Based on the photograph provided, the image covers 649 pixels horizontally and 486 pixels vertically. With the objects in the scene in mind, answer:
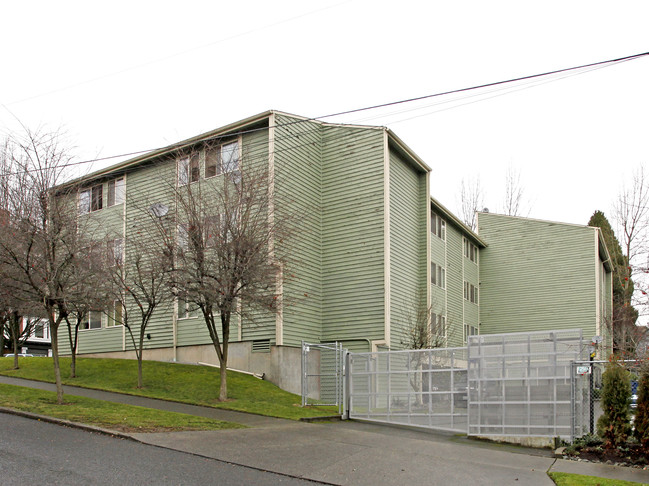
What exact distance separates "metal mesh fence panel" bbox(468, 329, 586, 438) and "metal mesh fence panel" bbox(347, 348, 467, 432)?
2.22 ft

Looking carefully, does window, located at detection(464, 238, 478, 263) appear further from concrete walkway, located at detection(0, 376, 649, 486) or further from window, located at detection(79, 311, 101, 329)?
concrete walkway, located at detection(0, 376, 649, 486)

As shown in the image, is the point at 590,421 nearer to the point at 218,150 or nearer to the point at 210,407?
the point at 210,407

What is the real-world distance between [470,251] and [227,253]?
71.4 ft

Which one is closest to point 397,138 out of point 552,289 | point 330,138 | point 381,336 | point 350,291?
point 330,138

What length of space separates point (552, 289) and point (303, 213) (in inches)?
689

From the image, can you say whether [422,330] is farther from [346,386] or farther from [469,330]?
[469,330]

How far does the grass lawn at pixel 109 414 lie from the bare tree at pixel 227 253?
2907mm

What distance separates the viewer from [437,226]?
2914cm

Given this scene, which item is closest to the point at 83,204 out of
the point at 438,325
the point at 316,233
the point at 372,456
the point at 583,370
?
the point at 316,233

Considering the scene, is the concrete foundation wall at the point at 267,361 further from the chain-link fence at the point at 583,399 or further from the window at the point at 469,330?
the window at the point at 469,330

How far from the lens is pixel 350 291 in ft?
72.9

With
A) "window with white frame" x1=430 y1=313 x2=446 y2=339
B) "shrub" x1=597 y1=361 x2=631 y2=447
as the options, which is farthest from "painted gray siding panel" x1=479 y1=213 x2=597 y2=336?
"shrub" x1=597 y1=361 x2=631 y2=447

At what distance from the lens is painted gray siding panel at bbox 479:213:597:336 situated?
32.0m

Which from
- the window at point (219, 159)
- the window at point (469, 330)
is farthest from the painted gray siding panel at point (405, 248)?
the window at point (469, 330)
